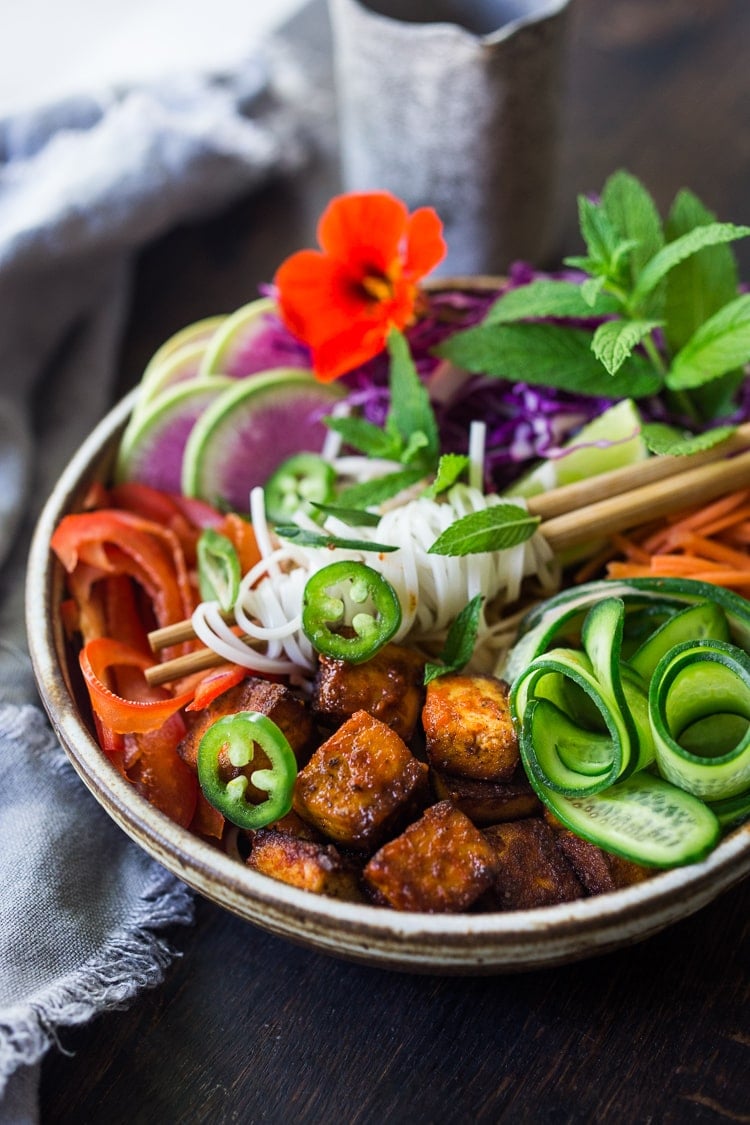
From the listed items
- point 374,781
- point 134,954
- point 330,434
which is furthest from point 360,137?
point 134,954

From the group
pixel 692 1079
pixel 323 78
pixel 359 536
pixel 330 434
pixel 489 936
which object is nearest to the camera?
pixel 489 936

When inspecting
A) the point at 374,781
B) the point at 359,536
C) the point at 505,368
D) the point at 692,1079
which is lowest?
the point at 692,1079

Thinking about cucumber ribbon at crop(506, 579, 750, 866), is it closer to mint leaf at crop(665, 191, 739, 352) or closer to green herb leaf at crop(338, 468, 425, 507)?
green herb leaf at crop(338, 468, 425, 507)

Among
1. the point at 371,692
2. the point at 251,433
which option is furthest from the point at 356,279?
the point at 371,692

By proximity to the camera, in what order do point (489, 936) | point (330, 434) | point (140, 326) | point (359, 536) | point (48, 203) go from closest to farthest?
point (489, 936)
point (359, 536)
point (330, 434)
point (48, 203)
point (140, 326)

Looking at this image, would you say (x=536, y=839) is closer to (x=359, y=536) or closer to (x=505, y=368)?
(x=359, y=536)
